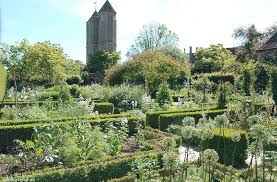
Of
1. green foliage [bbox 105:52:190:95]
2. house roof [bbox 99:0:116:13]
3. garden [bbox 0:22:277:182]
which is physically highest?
house roof [bbox 99:0:116:13]

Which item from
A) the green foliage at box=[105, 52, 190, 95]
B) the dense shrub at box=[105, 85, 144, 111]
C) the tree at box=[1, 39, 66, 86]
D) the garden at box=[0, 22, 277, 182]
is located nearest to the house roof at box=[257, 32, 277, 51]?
the garden at box=[0, 22, 277, 182]

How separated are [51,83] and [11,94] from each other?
427 inches

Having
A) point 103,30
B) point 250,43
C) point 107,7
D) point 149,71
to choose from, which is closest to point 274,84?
point 149,71

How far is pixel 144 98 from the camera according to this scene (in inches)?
692

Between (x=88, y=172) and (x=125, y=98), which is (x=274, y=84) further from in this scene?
(x=88, y=172)

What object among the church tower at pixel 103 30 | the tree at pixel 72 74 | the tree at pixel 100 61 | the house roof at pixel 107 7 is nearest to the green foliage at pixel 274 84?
the tree at pixel 72 74

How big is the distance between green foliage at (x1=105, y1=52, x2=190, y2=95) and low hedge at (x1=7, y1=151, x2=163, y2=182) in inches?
710

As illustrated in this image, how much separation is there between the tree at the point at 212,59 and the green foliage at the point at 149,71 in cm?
1420

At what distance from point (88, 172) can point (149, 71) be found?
63.2 feet

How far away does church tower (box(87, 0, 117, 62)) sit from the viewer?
7525cm

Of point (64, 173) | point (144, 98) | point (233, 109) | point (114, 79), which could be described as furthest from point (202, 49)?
point (64, 173)

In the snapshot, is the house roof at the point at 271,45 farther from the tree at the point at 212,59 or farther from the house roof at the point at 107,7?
the house roof at the point at 107,7

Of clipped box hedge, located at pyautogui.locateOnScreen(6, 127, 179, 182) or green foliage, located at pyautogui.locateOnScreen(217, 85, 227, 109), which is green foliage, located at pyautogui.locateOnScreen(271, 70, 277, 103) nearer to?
green foliage, located at pyautogui.locateOnScreen(217, 85, 227, 109)

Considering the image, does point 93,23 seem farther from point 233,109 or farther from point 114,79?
point 233,109
